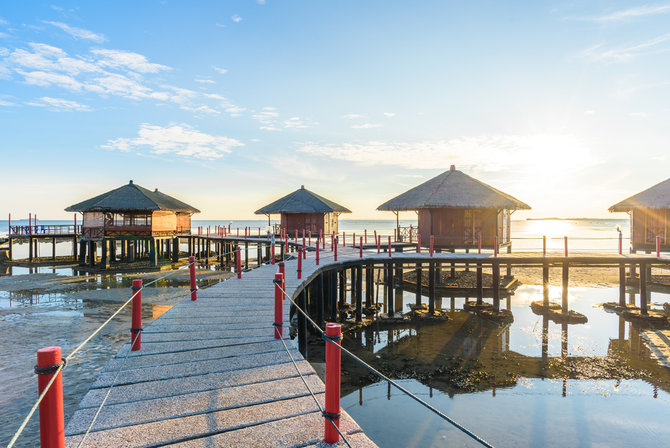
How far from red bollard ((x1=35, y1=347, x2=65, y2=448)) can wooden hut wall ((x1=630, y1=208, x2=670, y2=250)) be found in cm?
2979

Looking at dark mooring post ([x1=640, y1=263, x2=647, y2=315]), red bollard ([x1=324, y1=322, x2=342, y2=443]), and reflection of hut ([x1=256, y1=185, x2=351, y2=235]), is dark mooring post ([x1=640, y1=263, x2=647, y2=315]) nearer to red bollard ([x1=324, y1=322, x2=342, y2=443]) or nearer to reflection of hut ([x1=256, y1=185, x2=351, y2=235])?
red bollard ([x1=324, y1=322, x2=342, y2=443])

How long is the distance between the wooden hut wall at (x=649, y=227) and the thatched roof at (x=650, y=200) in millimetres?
668

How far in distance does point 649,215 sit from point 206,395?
31.1 m

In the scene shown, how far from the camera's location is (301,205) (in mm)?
34188

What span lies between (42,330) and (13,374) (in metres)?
4.64

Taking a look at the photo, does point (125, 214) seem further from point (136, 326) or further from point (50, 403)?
point (50, 403)

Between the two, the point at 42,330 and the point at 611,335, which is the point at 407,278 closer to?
the point at 611,335

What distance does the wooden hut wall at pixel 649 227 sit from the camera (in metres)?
24.2

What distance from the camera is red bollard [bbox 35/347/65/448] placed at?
102 inches

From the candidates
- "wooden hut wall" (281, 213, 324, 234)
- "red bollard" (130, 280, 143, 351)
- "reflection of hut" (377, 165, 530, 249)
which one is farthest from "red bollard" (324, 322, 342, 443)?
"wooden hut wall" (281, 213, 324, 234)

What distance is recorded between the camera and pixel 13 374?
9906 mm

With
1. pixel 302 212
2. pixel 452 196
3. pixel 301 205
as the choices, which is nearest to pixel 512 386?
pixel 452 196

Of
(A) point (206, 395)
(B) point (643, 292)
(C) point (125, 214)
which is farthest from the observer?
(C) point (125, 214)

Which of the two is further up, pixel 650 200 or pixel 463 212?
pixel 650 200
